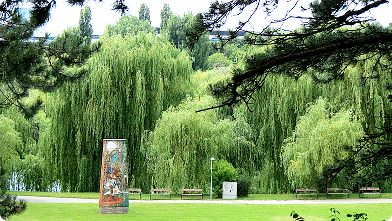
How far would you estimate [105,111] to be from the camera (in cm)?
2370

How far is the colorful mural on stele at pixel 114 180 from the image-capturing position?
50.7ft

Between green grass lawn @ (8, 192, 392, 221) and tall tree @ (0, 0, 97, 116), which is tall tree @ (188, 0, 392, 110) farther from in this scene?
green grass lawn @ (8, 192, 392, 221)

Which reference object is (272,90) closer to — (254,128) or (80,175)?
(254,128)

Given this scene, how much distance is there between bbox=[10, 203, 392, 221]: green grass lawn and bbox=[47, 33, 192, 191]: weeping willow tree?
638cm

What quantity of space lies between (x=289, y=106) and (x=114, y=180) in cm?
1216

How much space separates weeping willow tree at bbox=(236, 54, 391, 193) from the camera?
2302 cm

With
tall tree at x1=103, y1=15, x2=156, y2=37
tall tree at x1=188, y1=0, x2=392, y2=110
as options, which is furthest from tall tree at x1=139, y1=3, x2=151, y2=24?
tall tree at x1=188, y1=0, x2=392, y2=110

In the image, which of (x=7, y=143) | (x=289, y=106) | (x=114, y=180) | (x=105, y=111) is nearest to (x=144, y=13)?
(x=7, y=143)

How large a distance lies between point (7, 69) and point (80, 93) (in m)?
14.6

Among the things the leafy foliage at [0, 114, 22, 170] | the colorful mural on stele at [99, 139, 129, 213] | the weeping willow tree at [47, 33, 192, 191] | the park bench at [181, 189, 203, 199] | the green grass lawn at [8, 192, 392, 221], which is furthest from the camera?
the leafy foliage at [0, 114, 22, 170]

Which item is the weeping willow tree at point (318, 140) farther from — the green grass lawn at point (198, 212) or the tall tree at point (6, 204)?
the tall tree at point (6, 204)

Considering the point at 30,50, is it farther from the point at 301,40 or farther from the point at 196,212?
the point at 196,212

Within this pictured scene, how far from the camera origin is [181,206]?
1764cm

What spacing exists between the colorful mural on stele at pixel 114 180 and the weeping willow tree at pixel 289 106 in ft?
28.9
